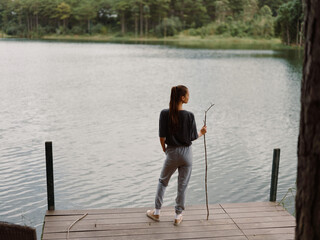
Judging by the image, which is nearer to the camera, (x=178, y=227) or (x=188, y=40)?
(x=178, y=227)

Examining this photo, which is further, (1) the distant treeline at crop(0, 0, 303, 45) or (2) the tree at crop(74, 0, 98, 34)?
(2) the tree at crop(74, 0, 98, 34)

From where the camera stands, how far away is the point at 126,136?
10828 mm

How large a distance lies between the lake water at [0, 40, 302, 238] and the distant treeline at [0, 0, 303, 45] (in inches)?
1898

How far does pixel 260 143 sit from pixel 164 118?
24.3 ft

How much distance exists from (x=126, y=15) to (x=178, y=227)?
73759mm

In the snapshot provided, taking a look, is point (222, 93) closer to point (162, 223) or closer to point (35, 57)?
point (162, 223)

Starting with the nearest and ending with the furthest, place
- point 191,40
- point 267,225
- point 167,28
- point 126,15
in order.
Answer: point 267,225
point 191,40
point 167,28
point 126,15

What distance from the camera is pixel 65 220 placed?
3.75 m

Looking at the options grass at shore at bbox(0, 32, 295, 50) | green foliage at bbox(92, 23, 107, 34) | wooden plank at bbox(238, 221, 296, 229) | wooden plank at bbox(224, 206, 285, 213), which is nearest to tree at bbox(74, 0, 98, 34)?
green foliage at bbox(92, 23, 107, 34)

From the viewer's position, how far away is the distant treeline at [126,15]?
7112 centimetres

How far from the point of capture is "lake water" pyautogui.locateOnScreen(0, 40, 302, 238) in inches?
280

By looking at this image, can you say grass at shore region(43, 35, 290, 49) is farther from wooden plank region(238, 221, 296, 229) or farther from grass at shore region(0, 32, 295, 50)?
wooden plank region(238, 221, 296, 229)

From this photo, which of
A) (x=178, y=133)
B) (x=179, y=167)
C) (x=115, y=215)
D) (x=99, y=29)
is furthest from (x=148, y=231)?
(x=99, y=29)

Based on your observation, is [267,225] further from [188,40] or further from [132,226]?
[188,40]
